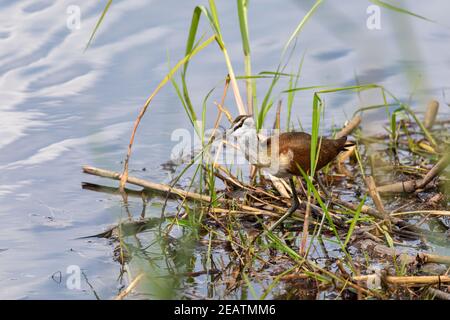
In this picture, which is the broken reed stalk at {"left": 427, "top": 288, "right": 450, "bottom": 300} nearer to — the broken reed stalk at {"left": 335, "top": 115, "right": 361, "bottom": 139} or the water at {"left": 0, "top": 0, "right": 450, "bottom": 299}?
the water at {"left": 0, "top": 0, "right": 450, "bottom": 299}

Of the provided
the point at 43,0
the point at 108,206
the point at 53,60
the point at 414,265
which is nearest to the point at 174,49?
the point at 53,60

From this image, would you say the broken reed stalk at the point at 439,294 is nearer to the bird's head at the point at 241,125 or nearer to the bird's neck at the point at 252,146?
the bird's neck at the point at 252,146

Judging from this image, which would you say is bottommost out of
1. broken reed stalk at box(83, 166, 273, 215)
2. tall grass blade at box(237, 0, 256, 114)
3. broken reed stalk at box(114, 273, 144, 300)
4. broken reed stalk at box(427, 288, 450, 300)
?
broken reed stalk at box(427, 288, 450, 300)

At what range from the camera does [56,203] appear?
16.3 feet

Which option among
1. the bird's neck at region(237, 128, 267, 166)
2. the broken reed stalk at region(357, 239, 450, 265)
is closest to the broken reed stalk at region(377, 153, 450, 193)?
the broken reed stalk at region(357, 239, 450, 265)

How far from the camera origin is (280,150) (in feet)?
14.3

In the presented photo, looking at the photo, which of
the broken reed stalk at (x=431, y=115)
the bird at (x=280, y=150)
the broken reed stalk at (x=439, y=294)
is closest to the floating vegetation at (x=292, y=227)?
Answer: the broken reed stalk at (x=439, y=294)

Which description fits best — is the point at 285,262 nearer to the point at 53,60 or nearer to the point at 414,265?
the point at 414,265

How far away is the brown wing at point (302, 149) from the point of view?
4359mm

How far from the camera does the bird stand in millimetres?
4355

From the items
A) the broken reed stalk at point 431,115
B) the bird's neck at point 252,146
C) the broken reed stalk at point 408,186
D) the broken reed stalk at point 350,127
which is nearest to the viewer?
the bird's neck at point 252,146

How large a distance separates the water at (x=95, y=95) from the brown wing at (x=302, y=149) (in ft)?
1.30

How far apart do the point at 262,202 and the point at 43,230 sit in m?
1.35

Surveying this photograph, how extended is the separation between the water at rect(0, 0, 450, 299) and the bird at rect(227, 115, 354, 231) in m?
0.39
